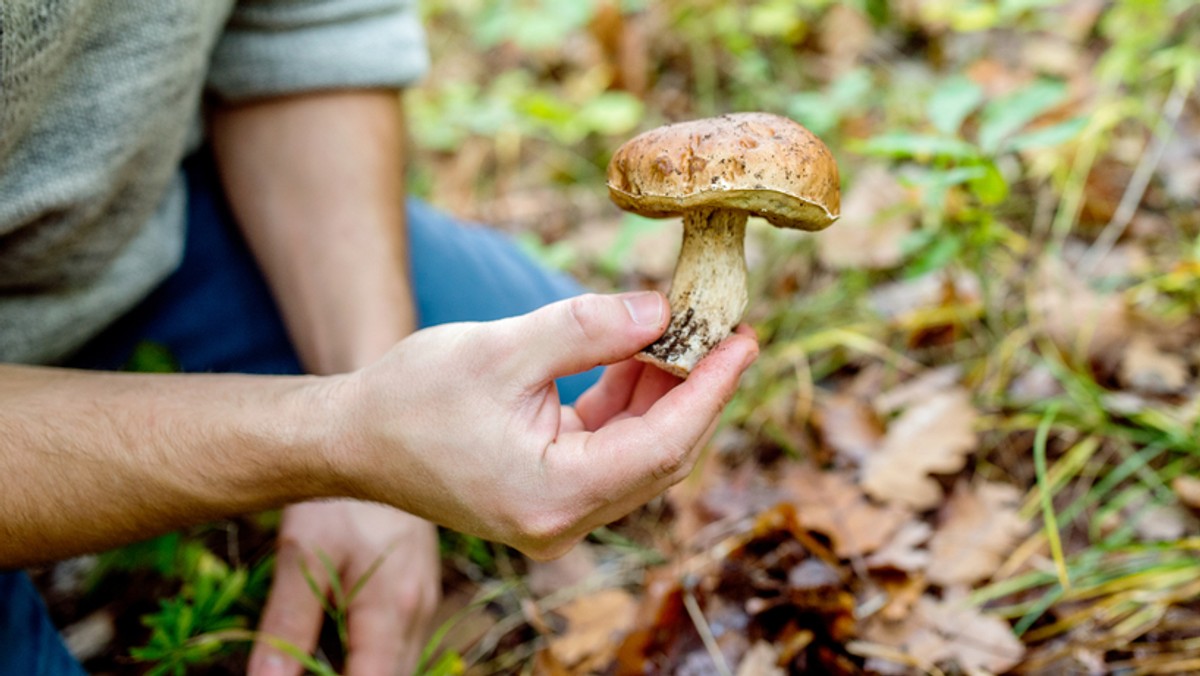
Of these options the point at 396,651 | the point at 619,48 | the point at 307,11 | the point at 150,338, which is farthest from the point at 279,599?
the point at 619,48

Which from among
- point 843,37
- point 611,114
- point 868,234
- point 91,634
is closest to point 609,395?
point 91,634

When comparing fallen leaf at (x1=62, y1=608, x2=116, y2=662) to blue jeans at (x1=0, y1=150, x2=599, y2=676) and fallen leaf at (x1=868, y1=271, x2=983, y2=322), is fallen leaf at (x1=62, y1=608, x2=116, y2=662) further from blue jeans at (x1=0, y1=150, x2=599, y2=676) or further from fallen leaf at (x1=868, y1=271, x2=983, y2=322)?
fallen leaf at (x1=868, y1=271, x2=983, y2=322)

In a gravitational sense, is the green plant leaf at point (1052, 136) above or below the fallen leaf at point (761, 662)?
above

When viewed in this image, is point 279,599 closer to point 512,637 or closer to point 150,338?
point 512,637

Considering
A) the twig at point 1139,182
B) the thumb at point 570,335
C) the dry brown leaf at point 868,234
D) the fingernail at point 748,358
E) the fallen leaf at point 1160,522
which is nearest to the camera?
the thumb at point 570,335

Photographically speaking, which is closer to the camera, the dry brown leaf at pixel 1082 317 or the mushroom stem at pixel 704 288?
the mushroom stem at pixel 704 288

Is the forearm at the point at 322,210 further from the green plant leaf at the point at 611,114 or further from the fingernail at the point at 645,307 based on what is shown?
the green plant leaf at the point at 611,114

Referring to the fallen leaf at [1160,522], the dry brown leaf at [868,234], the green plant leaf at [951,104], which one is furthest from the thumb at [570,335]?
the dry brown leaf at [868,234]
